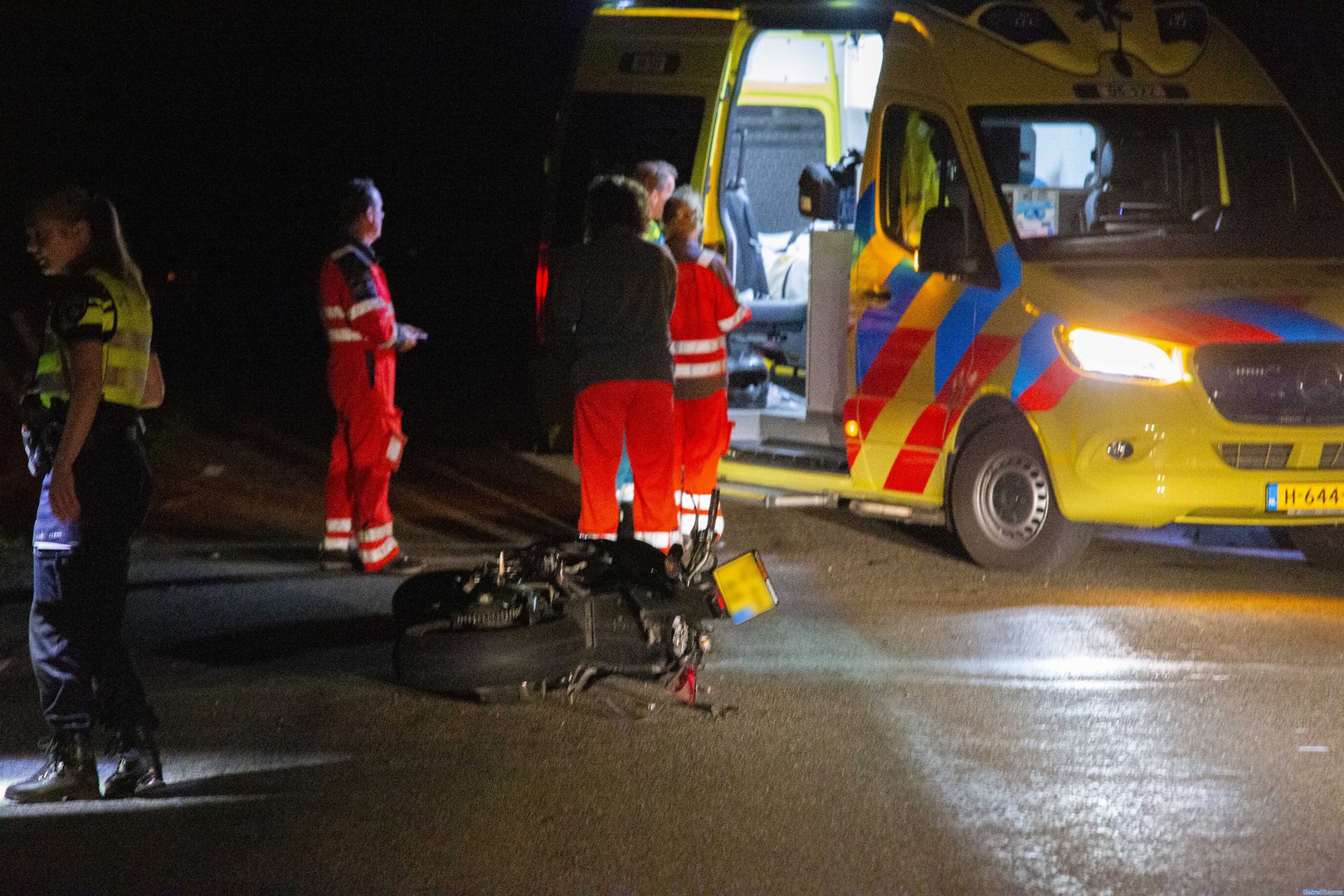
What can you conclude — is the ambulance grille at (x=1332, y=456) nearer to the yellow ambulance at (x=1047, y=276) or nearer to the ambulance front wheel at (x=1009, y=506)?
the yellow ambulance at (x=1047, y=276)

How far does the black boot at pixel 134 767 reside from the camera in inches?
195

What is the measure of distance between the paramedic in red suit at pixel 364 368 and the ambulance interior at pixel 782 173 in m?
2.41

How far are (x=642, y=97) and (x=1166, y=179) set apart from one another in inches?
116

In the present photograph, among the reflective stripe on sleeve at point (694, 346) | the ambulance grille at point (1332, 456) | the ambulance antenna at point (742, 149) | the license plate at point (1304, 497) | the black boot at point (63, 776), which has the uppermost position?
the ambulance antenna at point (742, 149)

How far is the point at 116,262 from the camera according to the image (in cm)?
502

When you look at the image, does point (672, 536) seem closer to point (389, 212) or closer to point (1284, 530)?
point (1284, 530)

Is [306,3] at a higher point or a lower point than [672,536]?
higher

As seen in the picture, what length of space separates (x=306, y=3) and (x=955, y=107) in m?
50.4

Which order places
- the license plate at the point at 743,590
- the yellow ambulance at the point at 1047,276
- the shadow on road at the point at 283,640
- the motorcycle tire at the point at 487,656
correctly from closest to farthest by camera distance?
1. the motorcycle tire at the point at 487,656
2. the license plate at the point at 743,590
3. the shadow on road at the point at 283,640
4. the yellow ambulance at the point at 1047,276

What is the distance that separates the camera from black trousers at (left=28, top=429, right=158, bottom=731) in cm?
490

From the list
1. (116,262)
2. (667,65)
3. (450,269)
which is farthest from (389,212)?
(116,262)

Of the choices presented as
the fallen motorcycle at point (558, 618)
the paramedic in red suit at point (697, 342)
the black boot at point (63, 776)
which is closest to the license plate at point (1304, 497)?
the paramedic in red suit at point (697, 342)

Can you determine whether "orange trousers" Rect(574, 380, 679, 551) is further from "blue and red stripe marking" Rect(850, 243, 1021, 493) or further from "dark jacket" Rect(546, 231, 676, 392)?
"blue and red stripe marking" Rect(850, 243, 1021, 493)

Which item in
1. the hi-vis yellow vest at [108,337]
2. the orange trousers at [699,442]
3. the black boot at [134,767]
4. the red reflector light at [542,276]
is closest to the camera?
the hi-vis yellow vest at [108,337]
